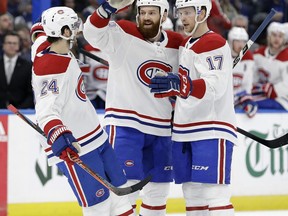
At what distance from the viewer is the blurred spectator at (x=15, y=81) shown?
667cm

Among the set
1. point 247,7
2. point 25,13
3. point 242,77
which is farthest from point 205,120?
point 247,7

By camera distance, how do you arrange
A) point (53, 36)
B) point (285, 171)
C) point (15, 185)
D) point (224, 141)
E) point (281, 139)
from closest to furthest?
point (53, 36)
point (224, 141)
point (281, 139)
point (15, 185)
point (285, 171)

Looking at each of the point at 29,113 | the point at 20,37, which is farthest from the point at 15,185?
the point at 20,37

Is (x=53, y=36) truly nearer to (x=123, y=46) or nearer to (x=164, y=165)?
(x=123, y=46)

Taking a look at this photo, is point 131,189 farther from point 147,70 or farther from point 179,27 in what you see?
point 179,27

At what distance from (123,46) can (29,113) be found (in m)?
1.47

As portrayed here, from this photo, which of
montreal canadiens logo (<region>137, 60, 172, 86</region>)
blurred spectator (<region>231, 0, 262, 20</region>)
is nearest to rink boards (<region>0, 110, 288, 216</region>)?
montreal canadiens logo (<region>137, 60, 172, 86</region>)

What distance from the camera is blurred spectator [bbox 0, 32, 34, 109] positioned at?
667 centimetres

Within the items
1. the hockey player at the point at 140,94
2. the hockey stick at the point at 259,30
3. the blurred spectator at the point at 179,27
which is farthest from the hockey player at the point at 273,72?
the hockey player at the point at 140,94

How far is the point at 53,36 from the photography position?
14.8 ft

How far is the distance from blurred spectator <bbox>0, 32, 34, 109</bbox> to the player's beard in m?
1.83

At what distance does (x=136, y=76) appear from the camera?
502cm

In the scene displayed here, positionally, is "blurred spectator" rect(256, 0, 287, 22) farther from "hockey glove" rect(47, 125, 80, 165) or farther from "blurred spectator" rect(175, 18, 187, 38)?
"hockey glove" rect(47, 125, 80, 165)

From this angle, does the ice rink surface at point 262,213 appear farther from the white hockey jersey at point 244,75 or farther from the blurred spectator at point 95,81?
the blurred spectator at point 95,81
